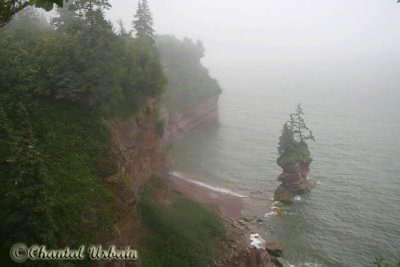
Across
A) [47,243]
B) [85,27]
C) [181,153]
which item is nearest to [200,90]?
[181,153]

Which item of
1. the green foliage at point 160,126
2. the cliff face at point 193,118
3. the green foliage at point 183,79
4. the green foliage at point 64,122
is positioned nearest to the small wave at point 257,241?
the green foliage at point 160,126

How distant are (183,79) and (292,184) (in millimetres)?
52375

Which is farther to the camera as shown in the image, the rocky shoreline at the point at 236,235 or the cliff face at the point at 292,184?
the cliff face at the point at 292,184

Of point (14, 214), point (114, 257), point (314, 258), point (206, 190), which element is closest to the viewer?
point (14, 214)

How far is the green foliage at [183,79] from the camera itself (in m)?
90.5

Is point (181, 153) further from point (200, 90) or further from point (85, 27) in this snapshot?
point (85, 27)

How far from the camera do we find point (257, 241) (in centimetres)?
4250

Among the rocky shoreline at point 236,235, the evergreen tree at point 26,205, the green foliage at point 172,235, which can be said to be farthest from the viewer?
the rocky shoreline at point 236,235


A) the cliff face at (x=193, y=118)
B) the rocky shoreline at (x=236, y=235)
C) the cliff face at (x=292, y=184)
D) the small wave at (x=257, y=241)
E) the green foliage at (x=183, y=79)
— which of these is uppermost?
the green foliage at (x=183, y=79)

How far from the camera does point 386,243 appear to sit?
41.5 meters

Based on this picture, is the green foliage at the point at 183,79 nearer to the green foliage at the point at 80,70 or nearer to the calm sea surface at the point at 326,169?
the calm sea surface at the point at 326,169

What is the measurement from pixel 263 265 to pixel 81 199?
20701 millimetres

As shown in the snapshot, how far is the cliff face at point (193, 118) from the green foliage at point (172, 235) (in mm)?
43201

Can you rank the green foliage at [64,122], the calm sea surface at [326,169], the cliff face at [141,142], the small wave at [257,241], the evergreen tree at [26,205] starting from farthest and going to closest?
1. the calm sea surface at [326,169]
2. the small wave at [257,241]
3. the cliff face at [141,142]
4. the green foliage at [64,122]
5. the evergreen tree at [26,205]
